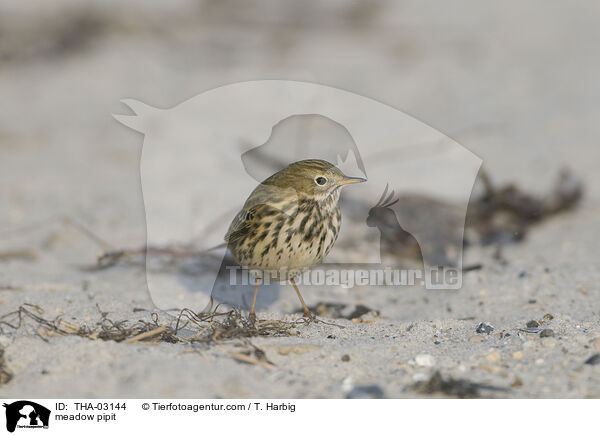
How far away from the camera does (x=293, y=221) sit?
181 inches

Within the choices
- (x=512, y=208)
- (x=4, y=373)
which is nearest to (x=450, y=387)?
(x=4, y=373)

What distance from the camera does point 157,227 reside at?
647cm

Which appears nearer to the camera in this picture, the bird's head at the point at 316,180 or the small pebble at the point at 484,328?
the small pebble at the point at 484,328

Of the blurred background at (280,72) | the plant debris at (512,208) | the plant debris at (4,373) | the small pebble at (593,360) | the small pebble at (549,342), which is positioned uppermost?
the blurred background at (280,72)

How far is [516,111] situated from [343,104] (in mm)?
2611

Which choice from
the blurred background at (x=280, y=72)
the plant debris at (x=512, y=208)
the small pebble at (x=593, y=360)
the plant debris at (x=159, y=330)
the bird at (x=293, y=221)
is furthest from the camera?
the blurred background at (x=280, y=72)

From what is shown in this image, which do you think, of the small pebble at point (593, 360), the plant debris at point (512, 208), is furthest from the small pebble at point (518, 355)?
the plant debris at point (512, 208)

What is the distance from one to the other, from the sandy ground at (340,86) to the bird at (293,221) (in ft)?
1.74

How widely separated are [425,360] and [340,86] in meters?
7.97

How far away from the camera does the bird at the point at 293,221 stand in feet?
15.0

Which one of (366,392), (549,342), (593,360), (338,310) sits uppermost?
(338,310)

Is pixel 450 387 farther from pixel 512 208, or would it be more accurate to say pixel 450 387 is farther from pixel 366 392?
pixel 512 208

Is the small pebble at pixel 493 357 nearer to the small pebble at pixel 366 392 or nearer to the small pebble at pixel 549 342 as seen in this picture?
the small pebble at pixel 549 342

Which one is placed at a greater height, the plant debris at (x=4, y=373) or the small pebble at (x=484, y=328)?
the small pebble at (x=484, y=328)
